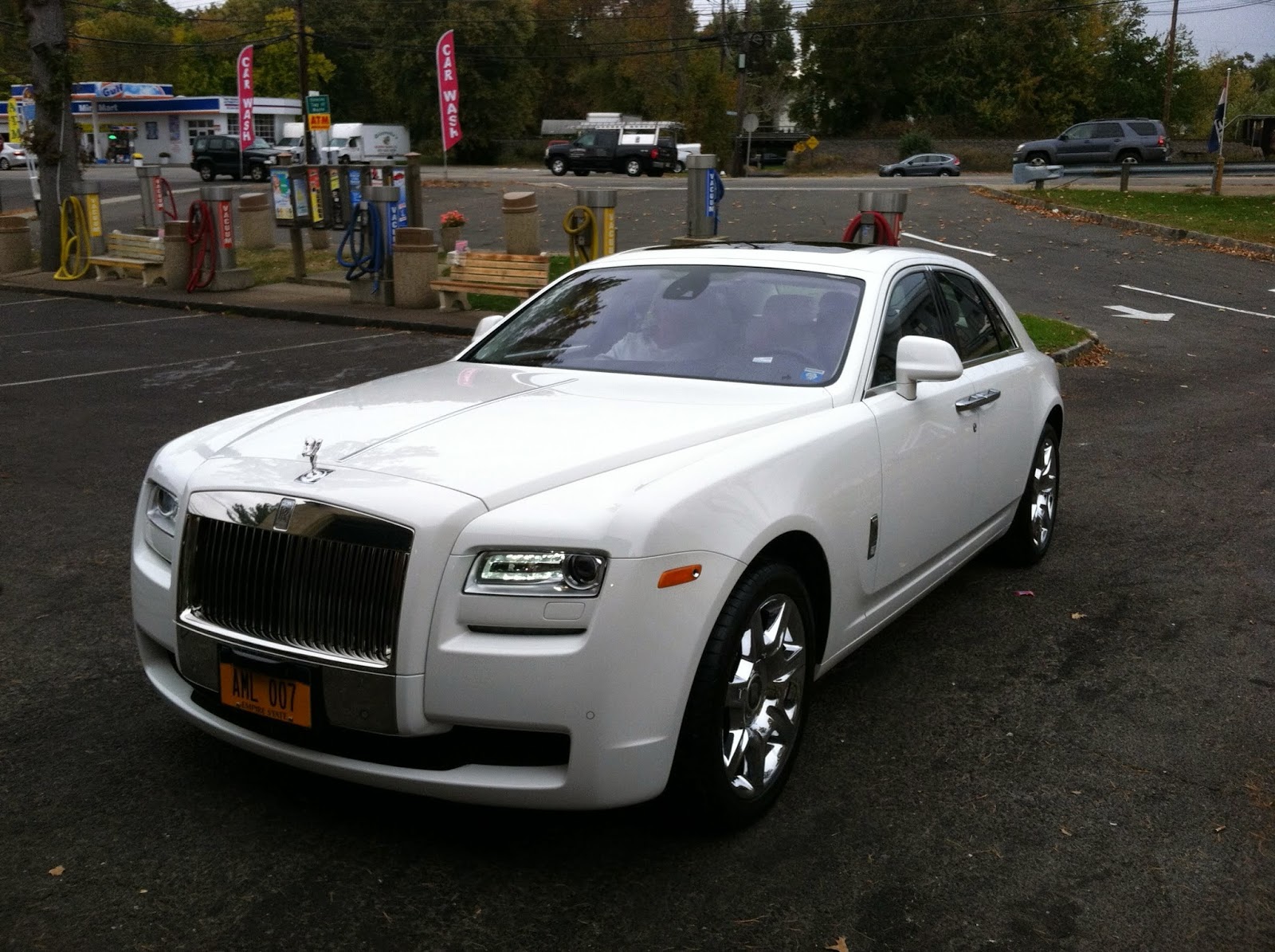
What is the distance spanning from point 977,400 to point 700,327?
1.25 metres

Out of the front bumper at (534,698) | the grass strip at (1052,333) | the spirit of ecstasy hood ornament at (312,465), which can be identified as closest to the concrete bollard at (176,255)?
the grass strip at (1052,333)

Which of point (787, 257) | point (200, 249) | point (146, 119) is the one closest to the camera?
point (787, 257)

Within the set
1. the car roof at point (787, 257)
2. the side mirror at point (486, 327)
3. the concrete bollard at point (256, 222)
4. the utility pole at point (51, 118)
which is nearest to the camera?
the car roof at point (787, 257)

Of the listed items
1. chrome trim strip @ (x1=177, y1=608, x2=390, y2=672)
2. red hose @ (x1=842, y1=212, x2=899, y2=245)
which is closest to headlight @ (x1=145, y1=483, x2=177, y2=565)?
chrome trim strip @ (x1=177, y1=608, x2=390, y2=672)

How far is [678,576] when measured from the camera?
334 cm

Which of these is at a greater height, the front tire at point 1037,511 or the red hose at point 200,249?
the red hose at point 200,249

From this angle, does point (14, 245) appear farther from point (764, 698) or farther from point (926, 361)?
point (764, 698)

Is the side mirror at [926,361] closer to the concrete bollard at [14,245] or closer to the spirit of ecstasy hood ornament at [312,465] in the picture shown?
the spirit of ecstasy hood ornament at [312,465]

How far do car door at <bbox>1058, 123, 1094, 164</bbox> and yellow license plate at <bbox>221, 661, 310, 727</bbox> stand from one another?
44.3 metres

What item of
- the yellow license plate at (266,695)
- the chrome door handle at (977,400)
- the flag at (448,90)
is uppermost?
the flag at (448,90)

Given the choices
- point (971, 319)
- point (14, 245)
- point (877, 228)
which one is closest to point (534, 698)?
point (971, 319)

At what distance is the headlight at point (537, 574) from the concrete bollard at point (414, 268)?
13.5 meters

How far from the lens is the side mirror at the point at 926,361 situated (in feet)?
14.9

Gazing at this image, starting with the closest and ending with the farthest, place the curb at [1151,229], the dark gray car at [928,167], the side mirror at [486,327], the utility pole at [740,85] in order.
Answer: the side mirror at [486,327], the curb at [1151,229], the utility pole at [740,85], the dark gray car at [928,167]
